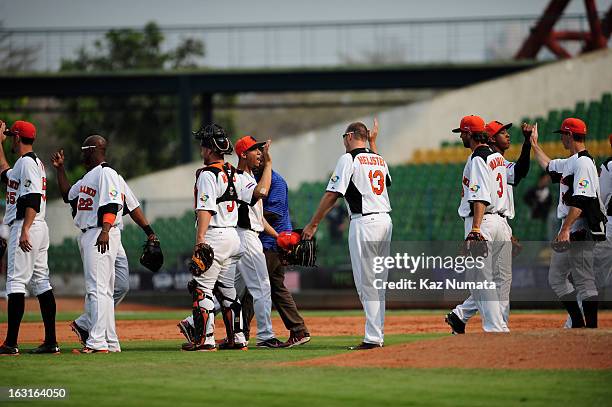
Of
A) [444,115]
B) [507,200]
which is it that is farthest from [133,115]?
[507,200]

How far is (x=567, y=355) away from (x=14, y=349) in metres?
5.49

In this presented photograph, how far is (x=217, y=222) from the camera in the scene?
11.5 meters

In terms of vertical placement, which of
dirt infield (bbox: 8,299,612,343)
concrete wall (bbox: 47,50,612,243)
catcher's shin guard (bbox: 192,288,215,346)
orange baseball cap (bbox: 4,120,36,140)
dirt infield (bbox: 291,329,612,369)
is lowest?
dirt infield (bbox: 8,299,612,343)

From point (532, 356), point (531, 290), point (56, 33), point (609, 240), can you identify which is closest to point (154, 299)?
point (531, 290)

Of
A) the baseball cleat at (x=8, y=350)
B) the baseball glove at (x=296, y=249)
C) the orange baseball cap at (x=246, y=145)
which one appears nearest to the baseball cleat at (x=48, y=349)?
the baseball cleat at (x=8, y=350)

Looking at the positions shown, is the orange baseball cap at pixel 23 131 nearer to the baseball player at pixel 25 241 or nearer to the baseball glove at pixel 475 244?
the baseball player at pixel 25 241

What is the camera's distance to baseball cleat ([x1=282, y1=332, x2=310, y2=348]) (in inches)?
483

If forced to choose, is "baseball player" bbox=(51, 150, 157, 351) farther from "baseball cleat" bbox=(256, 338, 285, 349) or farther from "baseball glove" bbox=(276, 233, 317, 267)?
"baseball cleat" bbox=(256, 338, 285, 349)

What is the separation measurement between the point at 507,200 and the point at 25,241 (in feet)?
16.3

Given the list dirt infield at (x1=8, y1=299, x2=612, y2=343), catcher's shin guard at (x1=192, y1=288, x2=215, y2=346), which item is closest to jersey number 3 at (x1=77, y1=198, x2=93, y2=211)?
catcher's shin guard at (x1=192, y1=288, x2=215, y2=346)

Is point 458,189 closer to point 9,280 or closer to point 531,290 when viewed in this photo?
point 531,290

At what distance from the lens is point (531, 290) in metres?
21.6

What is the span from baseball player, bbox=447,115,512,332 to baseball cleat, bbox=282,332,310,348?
1918 millimetres

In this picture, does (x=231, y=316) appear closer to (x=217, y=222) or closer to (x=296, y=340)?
(x=296, y=340)
